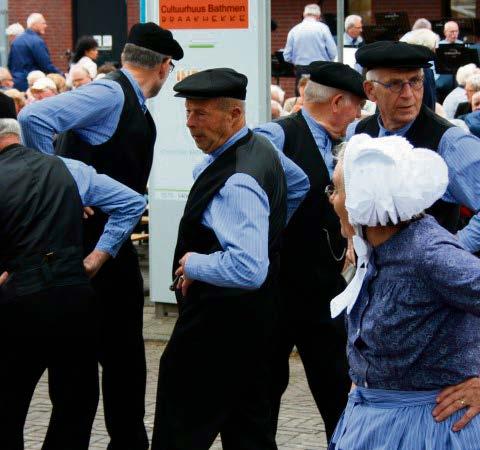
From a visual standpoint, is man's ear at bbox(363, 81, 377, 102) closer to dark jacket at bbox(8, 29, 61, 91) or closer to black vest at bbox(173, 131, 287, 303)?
black vest at bbox(173, 131, 287, 303)

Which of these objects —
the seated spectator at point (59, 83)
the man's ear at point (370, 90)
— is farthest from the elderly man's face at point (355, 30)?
the man's ear at point (370, 90)

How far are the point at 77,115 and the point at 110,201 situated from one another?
1.59 ft

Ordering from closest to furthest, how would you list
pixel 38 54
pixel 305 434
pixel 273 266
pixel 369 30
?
pixel 273 266 → pixel 305 434 → pixel 369 30 → pixel 38 54

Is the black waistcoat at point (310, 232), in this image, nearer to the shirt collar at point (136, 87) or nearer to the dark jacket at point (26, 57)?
the shirt collar at point (136, 87)

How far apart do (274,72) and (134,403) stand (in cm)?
1500

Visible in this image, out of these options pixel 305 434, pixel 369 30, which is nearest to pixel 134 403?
pixel 305 434

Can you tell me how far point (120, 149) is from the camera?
5.79 meters

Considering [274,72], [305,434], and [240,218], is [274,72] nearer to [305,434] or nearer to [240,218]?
[305,434]

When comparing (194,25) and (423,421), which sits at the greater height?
(194,25)

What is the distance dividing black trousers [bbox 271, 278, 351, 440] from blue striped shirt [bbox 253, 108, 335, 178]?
0.59 meters

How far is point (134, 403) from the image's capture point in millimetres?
5949

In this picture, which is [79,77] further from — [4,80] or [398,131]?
[398,131]

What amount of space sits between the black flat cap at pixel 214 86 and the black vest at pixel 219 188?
0.20 meters

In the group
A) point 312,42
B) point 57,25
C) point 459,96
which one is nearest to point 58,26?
point 57,25
